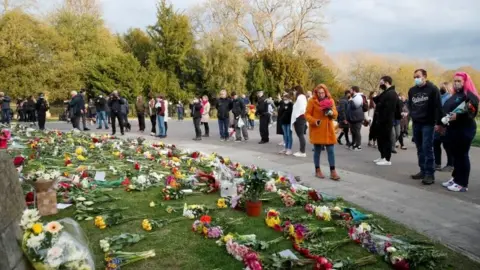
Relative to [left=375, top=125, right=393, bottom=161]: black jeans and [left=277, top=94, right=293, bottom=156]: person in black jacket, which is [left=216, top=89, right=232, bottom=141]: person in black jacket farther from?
[left=375, top=125, right=393, bottom=161]: black jeans

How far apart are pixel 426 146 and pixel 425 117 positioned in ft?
1.86

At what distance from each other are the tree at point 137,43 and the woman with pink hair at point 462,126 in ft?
Result: 158

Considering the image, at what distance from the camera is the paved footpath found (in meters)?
5.12

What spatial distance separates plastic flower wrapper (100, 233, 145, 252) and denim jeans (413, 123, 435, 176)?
5.69 metres

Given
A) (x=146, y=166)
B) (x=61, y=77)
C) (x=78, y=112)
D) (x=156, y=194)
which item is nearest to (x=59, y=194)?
(x=156, y=194)

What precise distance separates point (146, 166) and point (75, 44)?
4122 cm

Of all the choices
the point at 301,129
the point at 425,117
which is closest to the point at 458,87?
the point at 425,117

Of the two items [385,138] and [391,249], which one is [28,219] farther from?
[385,138]

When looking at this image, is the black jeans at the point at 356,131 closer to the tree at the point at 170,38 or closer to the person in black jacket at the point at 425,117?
the person in black jacket at the point at 425,117

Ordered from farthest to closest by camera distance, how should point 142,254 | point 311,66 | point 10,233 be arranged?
point 311,66, point 142,254, point 10,233

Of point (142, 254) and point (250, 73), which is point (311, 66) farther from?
point (142, 254)

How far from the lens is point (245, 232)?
4.75 metres

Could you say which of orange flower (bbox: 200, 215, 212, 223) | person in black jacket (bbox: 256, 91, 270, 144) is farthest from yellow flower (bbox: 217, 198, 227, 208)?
person in black jacket (bbox: 256, 91, 270, 144)

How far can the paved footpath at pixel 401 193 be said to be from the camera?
512cm
